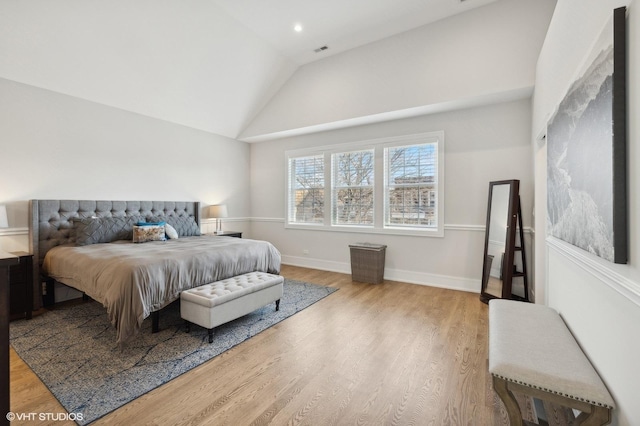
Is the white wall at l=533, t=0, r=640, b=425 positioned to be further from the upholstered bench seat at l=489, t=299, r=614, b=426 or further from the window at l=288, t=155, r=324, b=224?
the window at l=288, t=155, r=324, b=224

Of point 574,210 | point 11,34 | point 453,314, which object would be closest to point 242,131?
point 11,34

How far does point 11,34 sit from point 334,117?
12.8 feet

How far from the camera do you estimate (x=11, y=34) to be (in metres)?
2.96

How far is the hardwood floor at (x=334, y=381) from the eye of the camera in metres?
1.70

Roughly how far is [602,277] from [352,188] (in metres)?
4.08

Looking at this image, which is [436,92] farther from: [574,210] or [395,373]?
[395,373]

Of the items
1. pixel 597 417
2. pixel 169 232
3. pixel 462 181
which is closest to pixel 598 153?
pixel 597 417

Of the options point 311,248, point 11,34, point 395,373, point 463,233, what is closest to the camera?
point 395,373

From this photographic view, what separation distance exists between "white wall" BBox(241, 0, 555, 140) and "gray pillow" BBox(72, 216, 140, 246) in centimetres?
307

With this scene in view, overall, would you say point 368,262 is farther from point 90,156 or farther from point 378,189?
point 90,156

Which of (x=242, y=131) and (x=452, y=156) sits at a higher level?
(x=242, y=131)

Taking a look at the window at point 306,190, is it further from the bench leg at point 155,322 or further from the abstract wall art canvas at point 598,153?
the abstract wall art canvas at point 598,153

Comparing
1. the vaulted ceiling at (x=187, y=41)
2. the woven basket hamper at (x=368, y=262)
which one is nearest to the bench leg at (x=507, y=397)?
the woven basket hamper at (x=368, y=262)

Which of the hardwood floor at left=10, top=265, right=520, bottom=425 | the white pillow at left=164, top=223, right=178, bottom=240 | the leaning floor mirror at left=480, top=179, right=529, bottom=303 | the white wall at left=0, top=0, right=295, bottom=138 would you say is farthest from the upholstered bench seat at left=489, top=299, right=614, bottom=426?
the white wall at left=0, top=0, right=295, bottom=138
